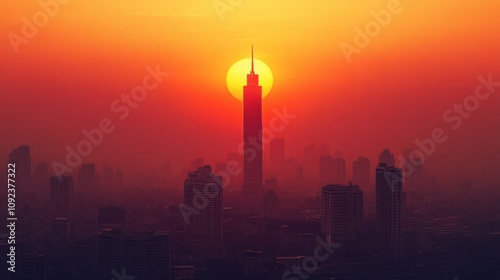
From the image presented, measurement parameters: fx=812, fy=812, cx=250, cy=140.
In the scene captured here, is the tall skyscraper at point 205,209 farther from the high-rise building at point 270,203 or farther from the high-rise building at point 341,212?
the high-rise building at point 341,212

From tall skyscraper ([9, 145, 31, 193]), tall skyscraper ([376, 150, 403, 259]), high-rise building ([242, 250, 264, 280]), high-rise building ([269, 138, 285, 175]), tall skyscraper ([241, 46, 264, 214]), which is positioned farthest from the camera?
high-rise building ([269, 138, 285, 175])

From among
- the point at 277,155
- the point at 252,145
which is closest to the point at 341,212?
the point at 277,155

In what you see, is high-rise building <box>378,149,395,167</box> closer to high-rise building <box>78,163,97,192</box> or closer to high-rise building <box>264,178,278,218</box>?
high-rise building <box>264,178,278,218</box>

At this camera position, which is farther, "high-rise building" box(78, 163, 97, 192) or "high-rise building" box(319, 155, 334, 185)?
"high-rise building" box(319, 155, 334, 185)

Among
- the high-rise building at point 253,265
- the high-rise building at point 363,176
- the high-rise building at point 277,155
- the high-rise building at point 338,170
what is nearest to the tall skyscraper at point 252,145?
the high-rise building at point 277,155

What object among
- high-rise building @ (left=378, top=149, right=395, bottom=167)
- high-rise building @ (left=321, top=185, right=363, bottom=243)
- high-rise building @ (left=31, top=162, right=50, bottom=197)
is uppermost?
high-rise building @ (left=378, top=149, right=395, bottom=167)

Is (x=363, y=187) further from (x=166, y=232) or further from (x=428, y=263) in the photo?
(x=166, y=232)

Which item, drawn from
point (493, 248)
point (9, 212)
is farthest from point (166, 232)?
point (493, 248)

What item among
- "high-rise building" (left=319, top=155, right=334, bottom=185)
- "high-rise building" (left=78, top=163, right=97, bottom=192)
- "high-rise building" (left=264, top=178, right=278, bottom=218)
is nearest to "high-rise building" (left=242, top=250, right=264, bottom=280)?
"high-rise building" (left=264, top=178, right=278, bottom=218)
